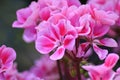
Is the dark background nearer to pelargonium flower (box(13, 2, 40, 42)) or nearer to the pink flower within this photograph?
pelargonium flower (box(13, 2, 40, 42))

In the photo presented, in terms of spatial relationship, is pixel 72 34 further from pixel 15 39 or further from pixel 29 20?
pixel 15 39

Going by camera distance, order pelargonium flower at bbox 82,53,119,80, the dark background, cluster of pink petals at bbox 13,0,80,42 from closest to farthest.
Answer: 1. pelargonium flower at bbox 82,53,119,80
2. cluster of pink petals at bbox 13,0,80,42
3. the dark background

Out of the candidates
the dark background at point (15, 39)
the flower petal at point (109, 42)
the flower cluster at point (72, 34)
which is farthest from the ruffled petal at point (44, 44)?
the dark background at point (15, 39)

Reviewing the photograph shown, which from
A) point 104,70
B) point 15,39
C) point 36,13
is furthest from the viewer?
point 15,39

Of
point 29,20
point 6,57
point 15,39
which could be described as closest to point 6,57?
point 6,57

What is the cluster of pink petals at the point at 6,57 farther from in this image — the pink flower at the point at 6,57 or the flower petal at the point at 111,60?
the flower petal at the point at 111,60

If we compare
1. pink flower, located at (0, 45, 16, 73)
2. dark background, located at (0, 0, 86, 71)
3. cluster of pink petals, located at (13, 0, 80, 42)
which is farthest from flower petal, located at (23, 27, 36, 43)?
dark background, located at (0, 0, 86, 71)
